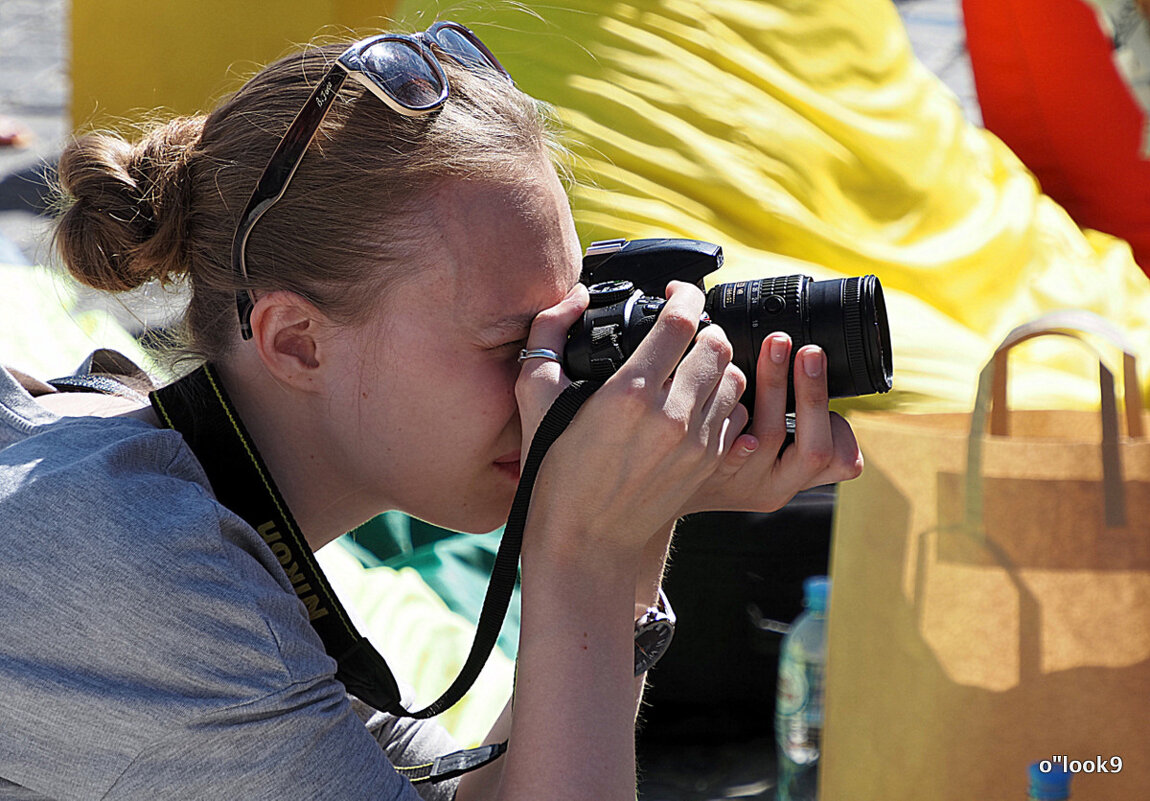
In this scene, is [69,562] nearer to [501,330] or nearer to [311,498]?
[311,498]

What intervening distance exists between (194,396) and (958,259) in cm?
174

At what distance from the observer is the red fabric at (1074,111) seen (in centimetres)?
294

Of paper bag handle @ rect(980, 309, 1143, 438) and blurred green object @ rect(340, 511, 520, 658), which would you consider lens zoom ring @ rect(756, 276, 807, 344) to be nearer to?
paper bag handle @ rect(980, 309, 1143, 438)

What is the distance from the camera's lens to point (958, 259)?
93.4 inches

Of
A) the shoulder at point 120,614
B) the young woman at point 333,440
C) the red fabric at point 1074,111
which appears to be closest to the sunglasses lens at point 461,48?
the young woman at point 333,440

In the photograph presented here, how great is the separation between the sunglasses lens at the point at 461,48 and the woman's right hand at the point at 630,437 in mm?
274

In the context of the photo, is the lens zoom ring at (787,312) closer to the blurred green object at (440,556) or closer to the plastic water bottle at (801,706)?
the plastic water bottle at (801,706)

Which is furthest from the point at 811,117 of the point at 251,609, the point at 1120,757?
the point at 251,609

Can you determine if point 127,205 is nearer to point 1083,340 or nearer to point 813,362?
point 813,362

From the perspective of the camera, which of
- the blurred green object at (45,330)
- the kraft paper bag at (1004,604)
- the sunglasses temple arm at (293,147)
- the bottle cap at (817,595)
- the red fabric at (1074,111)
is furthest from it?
the red fabric at (1074,111)

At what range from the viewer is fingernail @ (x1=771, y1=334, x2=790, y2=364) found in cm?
100

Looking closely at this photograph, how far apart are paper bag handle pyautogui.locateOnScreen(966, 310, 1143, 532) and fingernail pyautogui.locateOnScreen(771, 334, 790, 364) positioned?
0.30 metres

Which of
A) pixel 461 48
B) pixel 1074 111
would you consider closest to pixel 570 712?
pixel 461 48

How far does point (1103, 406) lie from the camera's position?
1.16 metres
